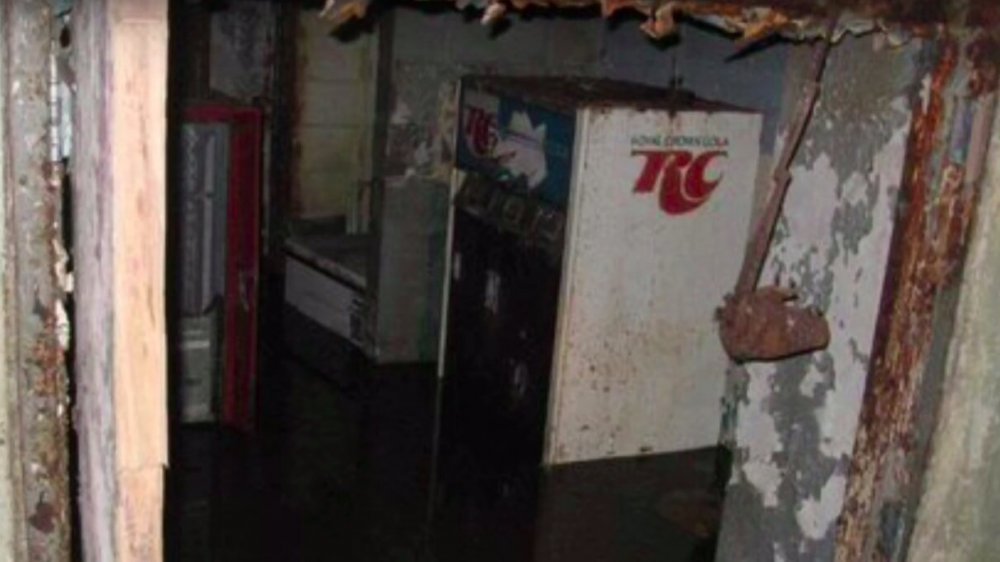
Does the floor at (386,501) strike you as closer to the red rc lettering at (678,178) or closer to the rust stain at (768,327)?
the red rc lettering at (678,178)

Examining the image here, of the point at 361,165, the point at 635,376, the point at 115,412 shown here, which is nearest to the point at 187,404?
the point at 635,376

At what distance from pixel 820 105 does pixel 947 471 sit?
48 centimetres

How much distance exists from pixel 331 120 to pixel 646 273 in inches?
113

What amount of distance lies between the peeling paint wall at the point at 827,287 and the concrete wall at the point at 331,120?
456cm

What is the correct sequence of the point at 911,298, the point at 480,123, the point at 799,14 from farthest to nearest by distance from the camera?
the point at 480,123, the point at 911,298, the point at 799,14

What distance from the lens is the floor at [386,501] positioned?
319 centimetres

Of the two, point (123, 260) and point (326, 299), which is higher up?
point (123, 260)

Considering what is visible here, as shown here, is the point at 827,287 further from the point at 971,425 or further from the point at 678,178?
the point at 678,178

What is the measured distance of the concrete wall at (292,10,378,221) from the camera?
5922mm

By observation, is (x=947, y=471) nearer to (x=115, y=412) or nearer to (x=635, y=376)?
(x=115, y=412)

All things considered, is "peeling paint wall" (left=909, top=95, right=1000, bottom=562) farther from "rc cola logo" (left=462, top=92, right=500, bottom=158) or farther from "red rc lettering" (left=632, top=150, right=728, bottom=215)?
"rc cola logo" (left=462, top=92, right=500, bottom=158)

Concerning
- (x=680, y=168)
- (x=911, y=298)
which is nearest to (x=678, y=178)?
(x=680, y=168)

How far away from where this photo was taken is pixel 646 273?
12.1ft

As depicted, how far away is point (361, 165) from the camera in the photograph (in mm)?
6207
